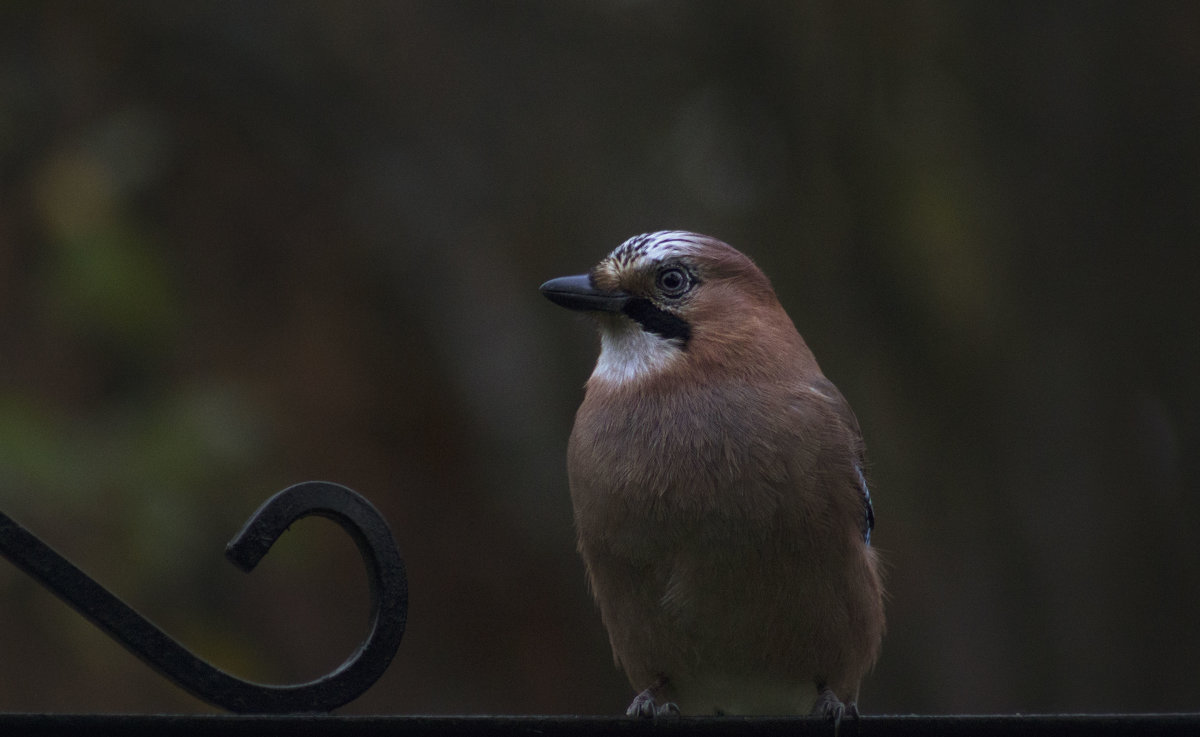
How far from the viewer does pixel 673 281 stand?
3689 mm

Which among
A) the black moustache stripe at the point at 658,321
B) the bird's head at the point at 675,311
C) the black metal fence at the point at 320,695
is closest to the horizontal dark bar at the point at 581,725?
the black metal fence at the point at 320,695

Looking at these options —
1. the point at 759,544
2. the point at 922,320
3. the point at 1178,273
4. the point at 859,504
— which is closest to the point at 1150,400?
the point at 1178,273

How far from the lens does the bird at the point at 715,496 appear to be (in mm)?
3139

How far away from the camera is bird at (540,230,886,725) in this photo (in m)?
3.14

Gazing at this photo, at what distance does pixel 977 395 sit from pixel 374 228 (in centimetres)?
266

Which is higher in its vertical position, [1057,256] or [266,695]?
[266,695]

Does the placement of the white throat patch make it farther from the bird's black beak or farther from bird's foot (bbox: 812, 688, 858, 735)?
bird's foot (bbox: 812, 688, 858, 735)

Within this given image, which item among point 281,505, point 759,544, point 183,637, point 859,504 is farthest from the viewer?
point 183,637

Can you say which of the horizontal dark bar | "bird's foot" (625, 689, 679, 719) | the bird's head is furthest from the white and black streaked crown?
the horizontal dark bar

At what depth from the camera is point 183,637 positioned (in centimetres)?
486

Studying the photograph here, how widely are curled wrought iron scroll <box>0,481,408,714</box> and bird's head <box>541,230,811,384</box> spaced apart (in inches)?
63.6

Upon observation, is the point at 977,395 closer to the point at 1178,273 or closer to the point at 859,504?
the point at 1178,273

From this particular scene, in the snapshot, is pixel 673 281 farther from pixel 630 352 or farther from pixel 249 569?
pixel 249 569

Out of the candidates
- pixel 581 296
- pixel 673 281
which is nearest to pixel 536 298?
pixel 673 281
